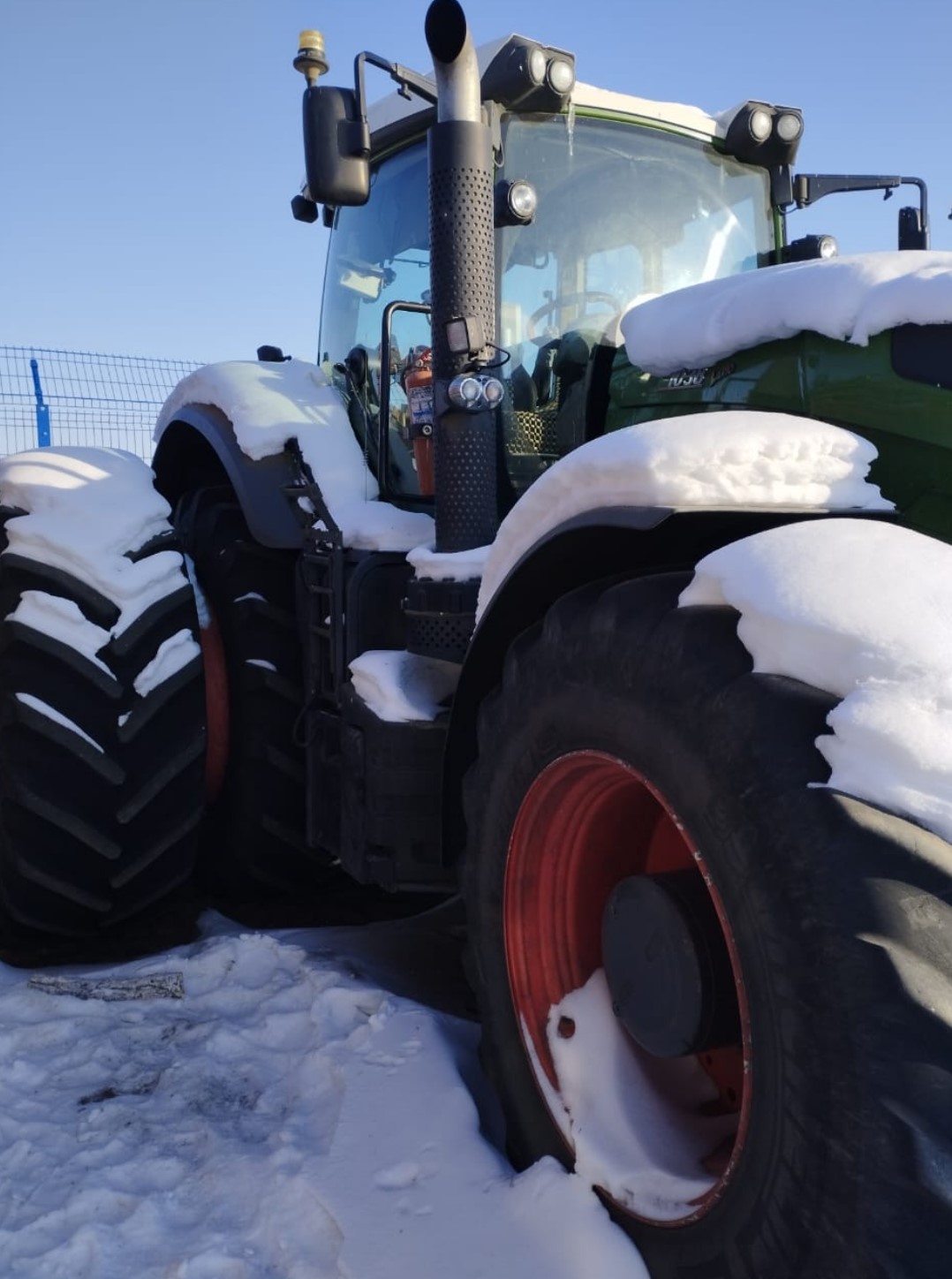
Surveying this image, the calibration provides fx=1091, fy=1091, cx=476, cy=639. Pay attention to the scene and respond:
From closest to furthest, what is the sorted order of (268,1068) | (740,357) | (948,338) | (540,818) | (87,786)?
(948,338) < (540,818) < (740,357) < (268,1068) < (87,786)

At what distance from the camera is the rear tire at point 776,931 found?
3.46 feet

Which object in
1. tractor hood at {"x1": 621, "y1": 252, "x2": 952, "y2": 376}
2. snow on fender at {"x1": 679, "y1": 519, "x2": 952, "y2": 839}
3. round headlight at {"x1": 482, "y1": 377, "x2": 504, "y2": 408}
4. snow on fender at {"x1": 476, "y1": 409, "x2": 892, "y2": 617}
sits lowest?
snow on fender at {"x1": 679, "y1": 519, "x2": 952, "y2": 839}

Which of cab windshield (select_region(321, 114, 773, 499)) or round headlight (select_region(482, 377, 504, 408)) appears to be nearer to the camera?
round headlight (select_region(482, 377, 504, 408))

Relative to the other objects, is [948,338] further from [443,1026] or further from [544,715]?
[443,1026]

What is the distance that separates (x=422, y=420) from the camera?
271cm

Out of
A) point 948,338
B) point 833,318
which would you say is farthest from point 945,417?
point 833,318

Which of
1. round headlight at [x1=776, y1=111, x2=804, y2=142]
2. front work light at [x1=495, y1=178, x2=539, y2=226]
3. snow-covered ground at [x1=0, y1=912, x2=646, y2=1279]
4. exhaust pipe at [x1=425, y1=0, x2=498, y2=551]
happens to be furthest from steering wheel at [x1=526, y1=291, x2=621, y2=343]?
snow-covered ground at [x1=0, y1=912, x2=646, y2=1279]

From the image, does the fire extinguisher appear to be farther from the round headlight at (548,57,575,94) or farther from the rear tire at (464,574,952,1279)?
the rear tire at (464,574,952,1279)

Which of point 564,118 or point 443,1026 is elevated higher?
point 564,118

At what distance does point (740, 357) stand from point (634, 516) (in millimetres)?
703

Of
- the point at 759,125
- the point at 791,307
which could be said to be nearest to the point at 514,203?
the point at 759,125

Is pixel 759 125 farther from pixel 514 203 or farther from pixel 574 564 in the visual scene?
pixel 574 564

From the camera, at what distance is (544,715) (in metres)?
1.71

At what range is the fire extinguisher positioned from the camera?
2.71 m
